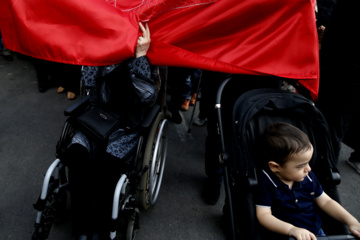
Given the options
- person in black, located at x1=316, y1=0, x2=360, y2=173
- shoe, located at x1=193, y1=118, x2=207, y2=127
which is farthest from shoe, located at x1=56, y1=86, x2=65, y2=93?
person in black, located at x1=316, y1=0, x2=360, y2=173

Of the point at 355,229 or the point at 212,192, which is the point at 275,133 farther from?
the point at 212,192

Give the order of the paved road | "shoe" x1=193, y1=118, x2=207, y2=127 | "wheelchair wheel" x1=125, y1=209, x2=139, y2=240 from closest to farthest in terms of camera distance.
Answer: "wheelchair wheel" x1=125, y1=209, x2=139, y2=240
the paved road
"shoe" x1=193, y1=118, x2=207, y2=127

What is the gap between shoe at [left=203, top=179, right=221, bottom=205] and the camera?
8.14ft

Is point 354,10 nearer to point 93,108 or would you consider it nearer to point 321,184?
point 321,184

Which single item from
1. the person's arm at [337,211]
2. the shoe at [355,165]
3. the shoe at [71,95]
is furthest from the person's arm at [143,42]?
the shoe at [355,165]

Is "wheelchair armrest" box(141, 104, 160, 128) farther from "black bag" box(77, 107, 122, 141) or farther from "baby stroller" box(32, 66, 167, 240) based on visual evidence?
"black bag" box(77, 107, 122, 141)

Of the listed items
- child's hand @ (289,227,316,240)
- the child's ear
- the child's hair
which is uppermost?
the child's hair

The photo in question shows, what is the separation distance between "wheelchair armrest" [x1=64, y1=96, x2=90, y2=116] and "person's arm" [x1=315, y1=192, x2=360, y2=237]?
1.66 m

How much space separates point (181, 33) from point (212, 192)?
4.85 feet

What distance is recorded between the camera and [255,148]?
5.31 ft

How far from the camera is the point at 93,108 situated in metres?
1.91

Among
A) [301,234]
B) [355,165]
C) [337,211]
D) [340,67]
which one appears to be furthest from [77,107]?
[355,165]

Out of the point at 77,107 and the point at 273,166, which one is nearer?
the point at 273,166

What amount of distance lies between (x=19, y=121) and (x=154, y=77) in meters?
2.50
